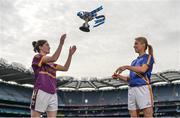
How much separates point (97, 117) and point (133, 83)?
2107 inches

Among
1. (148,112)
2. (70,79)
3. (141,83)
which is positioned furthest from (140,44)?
(70,79)

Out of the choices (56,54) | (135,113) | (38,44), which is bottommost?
(135,113)

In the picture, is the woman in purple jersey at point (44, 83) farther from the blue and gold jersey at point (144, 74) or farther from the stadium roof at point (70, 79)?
the stadium roof at point (70, 79)

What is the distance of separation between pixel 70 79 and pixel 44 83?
50.6 metres

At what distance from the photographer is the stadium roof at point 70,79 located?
48875 millimetres

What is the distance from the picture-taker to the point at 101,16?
18.6 metres

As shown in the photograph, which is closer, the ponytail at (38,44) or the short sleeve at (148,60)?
the short sleeve at (148,60)

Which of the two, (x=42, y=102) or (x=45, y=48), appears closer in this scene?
(x=42, y=102)

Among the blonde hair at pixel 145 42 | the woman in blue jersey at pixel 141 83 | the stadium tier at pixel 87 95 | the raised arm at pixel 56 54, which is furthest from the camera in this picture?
the stadium tier at pixel 87 95

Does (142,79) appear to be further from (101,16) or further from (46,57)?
(101,16)

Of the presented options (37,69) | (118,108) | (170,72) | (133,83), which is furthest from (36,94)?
(118,108)

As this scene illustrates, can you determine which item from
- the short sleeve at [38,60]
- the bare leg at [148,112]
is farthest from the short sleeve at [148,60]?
the short sleeve at [38,60]

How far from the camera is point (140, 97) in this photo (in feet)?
17.0

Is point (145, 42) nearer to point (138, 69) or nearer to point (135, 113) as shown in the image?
point (138, 69)
